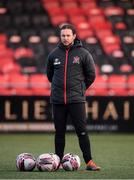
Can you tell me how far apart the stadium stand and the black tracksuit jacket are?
800 centimetres

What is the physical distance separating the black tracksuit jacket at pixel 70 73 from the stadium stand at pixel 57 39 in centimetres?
800

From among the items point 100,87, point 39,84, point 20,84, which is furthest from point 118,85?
point 20,84

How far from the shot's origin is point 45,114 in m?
16.8

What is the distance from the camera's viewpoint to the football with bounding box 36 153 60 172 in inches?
356

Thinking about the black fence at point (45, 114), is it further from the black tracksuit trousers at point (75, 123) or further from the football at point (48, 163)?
the football at point (48, 163)

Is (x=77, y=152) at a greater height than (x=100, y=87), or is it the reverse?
(x=100, y=87)

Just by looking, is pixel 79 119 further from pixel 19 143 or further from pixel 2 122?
pixel 2 122

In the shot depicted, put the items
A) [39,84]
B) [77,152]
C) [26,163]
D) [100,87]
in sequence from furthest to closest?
1. [39,84]
2. [100,87]
3. [77,152]
4. [26,163]

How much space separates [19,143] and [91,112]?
9.43 feet

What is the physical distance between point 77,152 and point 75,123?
11.2 ft

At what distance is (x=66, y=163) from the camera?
9.14 meters

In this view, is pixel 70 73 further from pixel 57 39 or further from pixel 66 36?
pixel 57 39

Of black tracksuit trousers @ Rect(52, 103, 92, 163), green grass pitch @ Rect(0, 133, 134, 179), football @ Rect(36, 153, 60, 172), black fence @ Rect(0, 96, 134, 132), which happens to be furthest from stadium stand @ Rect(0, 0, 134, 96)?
football @ Rect(36, 153, 60, 172)

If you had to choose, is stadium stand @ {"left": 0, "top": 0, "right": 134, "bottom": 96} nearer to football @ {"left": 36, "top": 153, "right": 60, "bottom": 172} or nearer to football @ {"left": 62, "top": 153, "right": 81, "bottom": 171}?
football @ {"left": 62, "top": 153, "right": 81, "bottom": 171}
